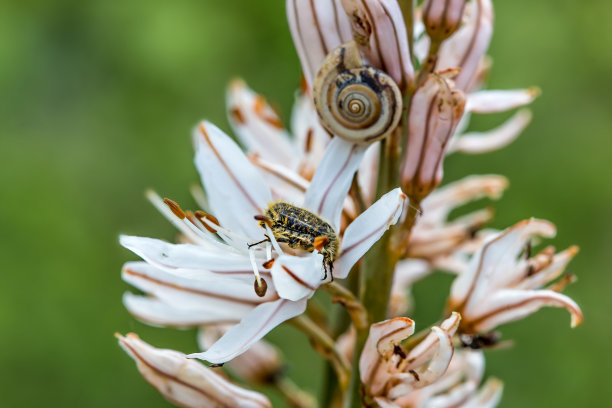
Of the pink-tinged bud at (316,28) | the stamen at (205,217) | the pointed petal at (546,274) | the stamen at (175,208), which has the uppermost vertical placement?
the pink-tinged bud at (316,28)

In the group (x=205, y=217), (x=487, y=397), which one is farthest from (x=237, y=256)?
(x=487, y=397)

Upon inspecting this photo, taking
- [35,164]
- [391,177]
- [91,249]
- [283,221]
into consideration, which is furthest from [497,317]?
[35,164]

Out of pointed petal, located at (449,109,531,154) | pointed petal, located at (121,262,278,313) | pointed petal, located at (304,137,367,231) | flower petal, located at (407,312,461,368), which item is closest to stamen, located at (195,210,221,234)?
pointed petal, located at (121,262,278,313)

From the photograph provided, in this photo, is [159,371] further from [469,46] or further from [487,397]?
[469,46]

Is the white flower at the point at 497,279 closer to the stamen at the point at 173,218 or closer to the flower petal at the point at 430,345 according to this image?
the flower petal at the point at 430,345

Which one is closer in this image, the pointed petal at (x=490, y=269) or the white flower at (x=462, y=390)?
the pointed petal at (x=490, y=269)

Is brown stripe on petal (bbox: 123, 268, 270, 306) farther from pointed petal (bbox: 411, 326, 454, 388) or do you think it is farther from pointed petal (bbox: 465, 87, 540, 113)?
pointed petal (bbox: 465, 87, 540, 113)

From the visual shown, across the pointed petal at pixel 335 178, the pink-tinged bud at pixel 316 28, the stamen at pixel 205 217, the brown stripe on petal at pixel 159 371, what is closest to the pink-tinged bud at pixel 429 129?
the pointed petal at pixel 335 178
